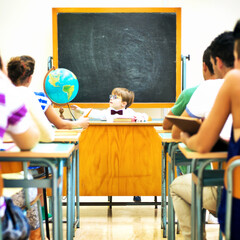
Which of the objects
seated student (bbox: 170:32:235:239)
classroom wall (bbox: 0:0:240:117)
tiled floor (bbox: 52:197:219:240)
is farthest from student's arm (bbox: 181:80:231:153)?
classroom wall (bbox: 0:0:240:117)

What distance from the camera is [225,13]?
4820 mm

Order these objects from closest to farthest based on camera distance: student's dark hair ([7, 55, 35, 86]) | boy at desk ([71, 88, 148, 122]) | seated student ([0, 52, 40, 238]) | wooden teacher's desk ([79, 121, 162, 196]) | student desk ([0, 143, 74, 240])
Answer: seated student ([0, 52, 40, 238]) < student desk ([0, 143, 74, 240]) < student's dark hair ([7, 55, 35, 86]) < wooden teacher's desk ([79, 121, 162, 196]) < boy at desk ([71, 88, 148, 122])

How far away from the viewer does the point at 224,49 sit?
1852mm

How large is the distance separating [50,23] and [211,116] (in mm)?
3702

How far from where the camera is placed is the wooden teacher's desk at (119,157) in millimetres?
3494

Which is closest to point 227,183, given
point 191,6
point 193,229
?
point 193,229

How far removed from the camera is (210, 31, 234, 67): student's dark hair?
1.84 metres

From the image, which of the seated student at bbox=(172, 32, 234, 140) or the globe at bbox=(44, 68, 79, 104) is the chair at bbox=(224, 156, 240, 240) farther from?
the globe at bbox=(44, 68, 79, 104)

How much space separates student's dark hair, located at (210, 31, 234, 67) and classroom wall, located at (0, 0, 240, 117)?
2.92 metres

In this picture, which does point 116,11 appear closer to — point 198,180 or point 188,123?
point 188,123

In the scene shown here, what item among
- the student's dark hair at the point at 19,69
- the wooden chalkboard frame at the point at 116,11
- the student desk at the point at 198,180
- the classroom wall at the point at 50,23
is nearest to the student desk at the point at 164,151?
the student desk at the point at 198,180

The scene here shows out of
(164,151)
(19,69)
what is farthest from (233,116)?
(19,69)

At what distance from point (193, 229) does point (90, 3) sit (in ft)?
12.0

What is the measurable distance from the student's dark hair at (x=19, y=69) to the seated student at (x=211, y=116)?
3.53ft
